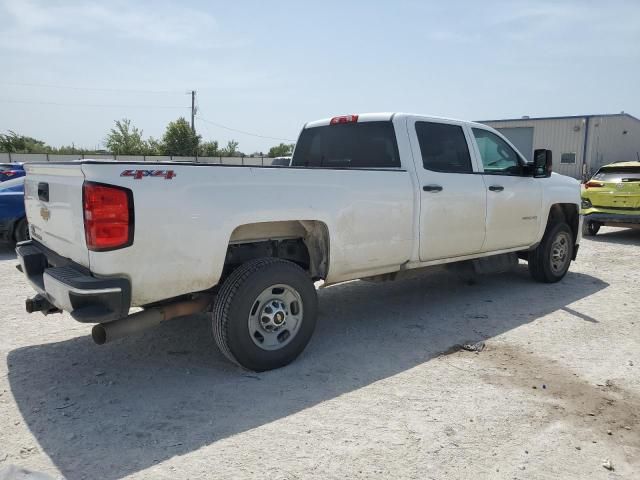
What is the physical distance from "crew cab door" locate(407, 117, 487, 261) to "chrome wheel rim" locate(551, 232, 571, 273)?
6.26 ft

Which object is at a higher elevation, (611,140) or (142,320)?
(611,140)

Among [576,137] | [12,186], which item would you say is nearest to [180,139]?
[576,137]

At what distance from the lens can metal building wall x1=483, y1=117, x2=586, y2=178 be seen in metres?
33.0

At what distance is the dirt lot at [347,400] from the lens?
276 cm

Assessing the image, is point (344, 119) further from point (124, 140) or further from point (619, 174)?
point (124, 140)

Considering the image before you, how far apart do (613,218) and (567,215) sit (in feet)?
15.3

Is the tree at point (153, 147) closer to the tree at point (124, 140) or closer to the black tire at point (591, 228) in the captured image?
the tree at point (124, 140)

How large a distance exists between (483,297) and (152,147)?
56.1 metres

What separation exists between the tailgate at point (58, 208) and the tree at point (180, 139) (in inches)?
1993

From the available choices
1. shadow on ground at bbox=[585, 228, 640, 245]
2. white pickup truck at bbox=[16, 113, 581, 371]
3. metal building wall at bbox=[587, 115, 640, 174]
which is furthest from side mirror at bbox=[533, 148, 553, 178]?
metal building wall at bbox=[587, 115, 640, 174]

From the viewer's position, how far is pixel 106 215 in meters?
3.05

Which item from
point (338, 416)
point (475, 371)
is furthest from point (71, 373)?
point (475, 371)

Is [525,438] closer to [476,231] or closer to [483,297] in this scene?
[476,231]

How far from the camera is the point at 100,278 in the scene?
3131mm
